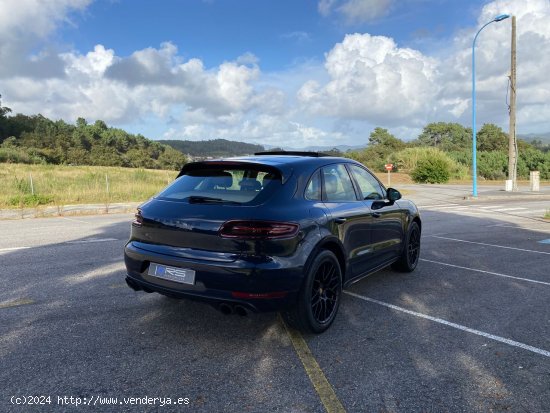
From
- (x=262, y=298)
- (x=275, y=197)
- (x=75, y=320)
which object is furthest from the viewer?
(x=75, y=320)

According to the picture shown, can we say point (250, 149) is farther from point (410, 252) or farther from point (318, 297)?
point (318, 297)

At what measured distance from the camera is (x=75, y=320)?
13.4ft

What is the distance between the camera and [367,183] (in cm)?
518

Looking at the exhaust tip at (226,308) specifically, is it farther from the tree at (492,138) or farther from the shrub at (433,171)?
the tree at (492,138)

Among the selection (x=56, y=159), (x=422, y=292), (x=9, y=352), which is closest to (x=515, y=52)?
(x=422, y=292)

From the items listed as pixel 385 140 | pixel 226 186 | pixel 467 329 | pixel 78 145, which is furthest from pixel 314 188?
pixel 78 145

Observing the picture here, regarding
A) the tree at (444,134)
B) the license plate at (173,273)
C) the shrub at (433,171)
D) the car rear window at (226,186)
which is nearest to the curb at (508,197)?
the shrub at (433,171)

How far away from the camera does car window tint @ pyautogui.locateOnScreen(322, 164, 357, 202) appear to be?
429 cm

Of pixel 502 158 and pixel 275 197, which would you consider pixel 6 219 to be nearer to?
pixel 275 197

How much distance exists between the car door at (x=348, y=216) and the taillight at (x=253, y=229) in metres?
0.77

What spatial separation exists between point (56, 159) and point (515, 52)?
73.8m

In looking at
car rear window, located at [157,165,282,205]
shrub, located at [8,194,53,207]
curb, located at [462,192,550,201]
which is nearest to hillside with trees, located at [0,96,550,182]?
curb, located at [462,192,550,201]

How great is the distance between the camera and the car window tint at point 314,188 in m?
3.93

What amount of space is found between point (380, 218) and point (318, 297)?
5.27 ft
